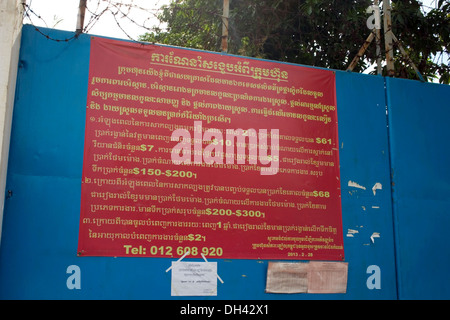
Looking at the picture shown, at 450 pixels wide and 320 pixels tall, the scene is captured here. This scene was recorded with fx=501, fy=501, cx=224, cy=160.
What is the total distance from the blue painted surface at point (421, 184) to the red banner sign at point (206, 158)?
0.68m

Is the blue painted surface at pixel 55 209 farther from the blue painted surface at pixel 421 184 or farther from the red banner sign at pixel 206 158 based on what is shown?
the blue painted surface at pixel 421 184

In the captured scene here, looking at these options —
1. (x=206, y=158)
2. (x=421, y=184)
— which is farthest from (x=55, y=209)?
(x=421, y=184)

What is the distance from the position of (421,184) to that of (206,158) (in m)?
2.19

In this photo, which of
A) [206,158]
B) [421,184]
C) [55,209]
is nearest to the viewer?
[55,209]

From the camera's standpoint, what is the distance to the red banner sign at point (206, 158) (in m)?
3.93

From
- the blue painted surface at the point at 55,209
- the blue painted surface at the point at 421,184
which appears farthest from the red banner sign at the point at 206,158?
the blue painted surface at the point at 421,184

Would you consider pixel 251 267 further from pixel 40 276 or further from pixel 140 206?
pixel 40 276

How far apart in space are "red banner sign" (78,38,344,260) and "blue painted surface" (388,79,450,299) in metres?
0.68

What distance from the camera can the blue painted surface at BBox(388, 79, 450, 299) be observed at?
15.4 ft

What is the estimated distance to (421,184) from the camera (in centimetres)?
487

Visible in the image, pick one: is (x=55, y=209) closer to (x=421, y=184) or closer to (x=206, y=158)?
(x=206, y=158)

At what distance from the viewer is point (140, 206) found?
3.95 meters

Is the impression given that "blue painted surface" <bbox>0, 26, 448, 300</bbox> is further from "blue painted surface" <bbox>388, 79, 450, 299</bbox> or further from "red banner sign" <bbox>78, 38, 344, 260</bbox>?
"blue painted surface" <bbox>388, 79, 450, 299</bbox>

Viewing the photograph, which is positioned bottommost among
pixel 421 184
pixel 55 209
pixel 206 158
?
pixel 55 209
